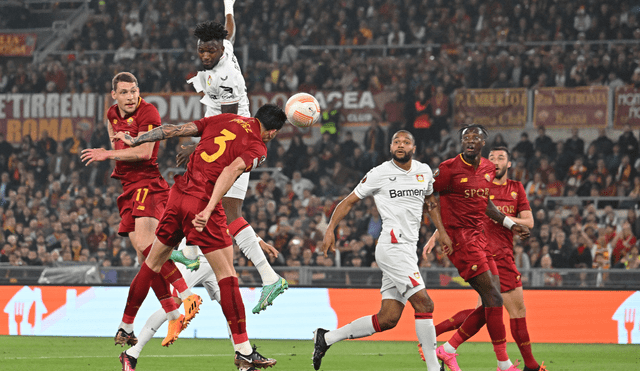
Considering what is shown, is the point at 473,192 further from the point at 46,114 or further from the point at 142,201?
the point at 46,114

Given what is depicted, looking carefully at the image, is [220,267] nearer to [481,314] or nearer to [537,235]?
[481,314]

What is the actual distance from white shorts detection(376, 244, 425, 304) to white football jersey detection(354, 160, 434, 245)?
8 cm

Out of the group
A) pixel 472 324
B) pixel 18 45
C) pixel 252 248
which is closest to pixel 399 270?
pixel 472 324

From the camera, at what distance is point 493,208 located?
836cm

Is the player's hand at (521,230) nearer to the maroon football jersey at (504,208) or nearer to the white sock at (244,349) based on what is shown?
the maroon football jersey at (504,208)

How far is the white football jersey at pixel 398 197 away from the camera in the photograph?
7.50 meters

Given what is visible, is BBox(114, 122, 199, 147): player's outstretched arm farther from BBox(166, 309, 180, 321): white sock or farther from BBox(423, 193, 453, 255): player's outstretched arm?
BBox(423, 193, 453, 255): player's outstretched arm

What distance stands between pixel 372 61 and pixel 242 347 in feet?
45.7

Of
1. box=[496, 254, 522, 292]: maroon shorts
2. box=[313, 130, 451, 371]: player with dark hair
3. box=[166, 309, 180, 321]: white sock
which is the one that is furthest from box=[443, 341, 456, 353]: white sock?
box=[166, 309, 180, 321]: white sock

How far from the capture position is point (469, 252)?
7.85m

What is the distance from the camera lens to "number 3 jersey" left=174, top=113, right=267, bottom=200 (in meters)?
6.62

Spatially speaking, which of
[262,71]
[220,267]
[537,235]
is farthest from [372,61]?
[220,267]

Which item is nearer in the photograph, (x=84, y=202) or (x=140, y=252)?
(x=140, y=252)

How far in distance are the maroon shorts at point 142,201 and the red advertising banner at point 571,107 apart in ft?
39.9
